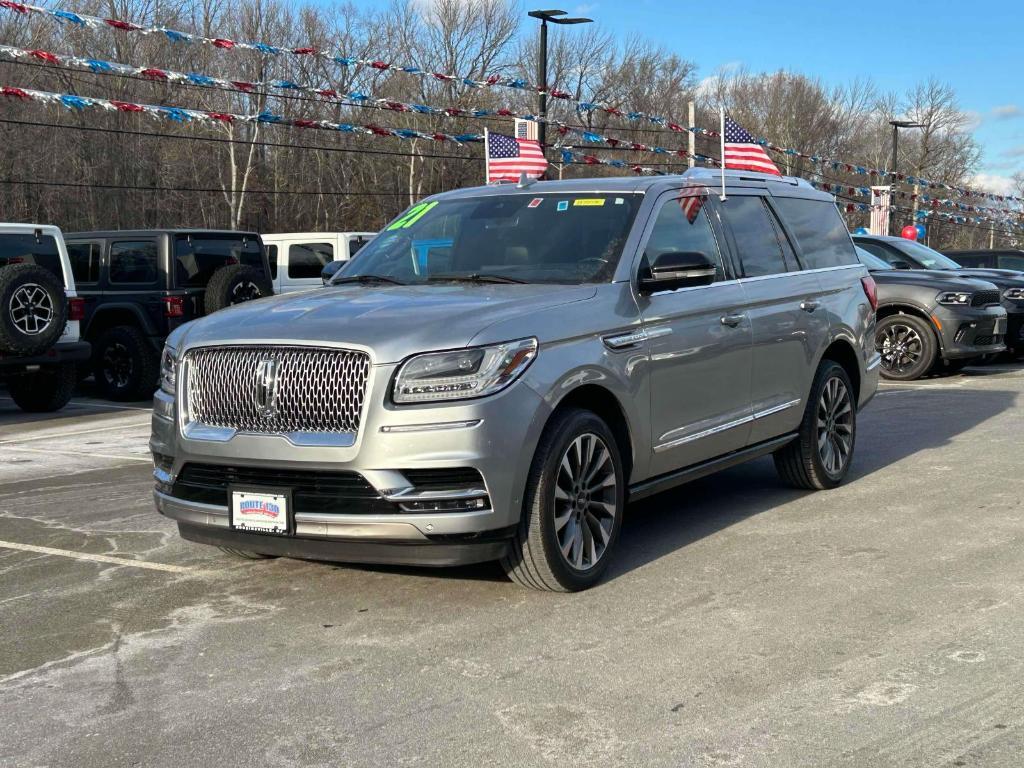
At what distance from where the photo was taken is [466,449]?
4.54 m

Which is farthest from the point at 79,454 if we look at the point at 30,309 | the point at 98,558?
the point at 98,558

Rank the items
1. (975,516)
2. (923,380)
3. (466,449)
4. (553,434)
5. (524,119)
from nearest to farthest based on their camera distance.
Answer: (466,449) < (553,434) < (975,516) < (923,380) < (524,119)

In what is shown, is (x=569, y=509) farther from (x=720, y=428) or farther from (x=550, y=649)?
(x=720, y=428)

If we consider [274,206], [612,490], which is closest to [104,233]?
[612,490]

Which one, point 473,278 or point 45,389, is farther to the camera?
point 45,389

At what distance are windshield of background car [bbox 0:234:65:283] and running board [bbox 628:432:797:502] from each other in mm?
8755

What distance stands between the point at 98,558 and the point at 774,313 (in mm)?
3902

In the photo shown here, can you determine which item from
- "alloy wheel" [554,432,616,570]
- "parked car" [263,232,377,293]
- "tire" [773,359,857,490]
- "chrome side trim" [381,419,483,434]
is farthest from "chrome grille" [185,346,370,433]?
"parked car" [263,232,377,293]

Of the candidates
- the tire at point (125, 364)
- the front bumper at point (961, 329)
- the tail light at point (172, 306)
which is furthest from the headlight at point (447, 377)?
→ the front bumper at point (961, 329)

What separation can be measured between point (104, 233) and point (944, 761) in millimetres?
13307

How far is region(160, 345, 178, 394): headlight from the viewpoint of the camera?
524cm

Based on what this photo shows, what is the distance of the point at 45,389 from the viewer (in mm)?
13359

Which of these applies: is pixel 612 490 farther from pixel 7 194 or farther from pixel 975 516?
pixel 7 194

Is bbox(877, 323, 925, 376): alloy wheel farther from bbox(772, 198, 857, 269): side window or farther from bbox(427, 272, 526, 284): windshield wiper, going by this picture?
bbox(427, 272, 526, 284): windshield wiper
